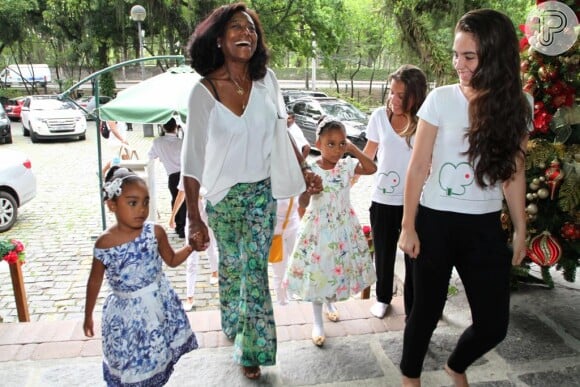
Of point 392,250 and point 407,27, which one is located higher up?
point 407,27

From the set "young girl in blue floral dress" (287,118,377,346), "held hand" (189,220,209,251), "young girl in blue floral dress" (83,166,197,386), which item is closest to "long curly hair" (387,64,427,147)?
"young girl in blue floral dress" (287,118,377,346)

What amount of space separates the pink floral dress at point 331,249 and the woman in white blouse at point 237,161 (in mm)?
495

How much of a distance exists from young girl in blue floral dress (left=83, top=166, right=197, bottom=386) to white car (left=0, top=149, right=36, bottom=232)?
6.10m

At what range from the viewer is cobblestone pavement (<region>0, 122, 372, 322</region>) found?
5043mm

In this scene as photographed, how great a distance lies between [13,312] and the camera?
4.82m

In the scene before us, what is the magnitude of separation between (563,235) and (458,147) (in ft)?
4.10

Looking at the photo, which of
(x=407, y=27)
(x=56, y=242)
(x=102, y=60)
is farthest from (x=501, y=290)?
(x=102, y=60)

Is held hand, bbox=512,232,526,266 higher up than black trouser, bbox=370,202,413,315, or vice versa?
held hand, bbox=512,232,526,266

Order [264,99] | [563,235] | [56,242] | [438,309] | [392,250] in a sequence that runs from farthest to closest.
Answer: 1. [56,242]
2. [392,250]
3. [563,235]
4. [264,99]
5. [438,309]

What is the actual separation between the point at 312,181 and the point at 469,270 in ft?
3.46

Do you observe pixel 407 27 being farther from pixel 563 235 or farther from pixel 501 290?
pixel 501 290

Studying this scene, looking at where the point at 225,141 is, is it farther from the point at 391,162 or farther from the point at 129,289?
the point at 391,162

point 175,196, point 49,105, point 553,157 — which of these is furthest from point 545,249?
point 49,105

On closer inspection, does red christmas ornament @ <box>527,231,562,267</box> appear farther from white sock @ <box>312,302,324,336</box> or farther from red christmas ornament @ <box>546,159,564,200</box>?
white sock @ <box>312,302,324,336</box>
